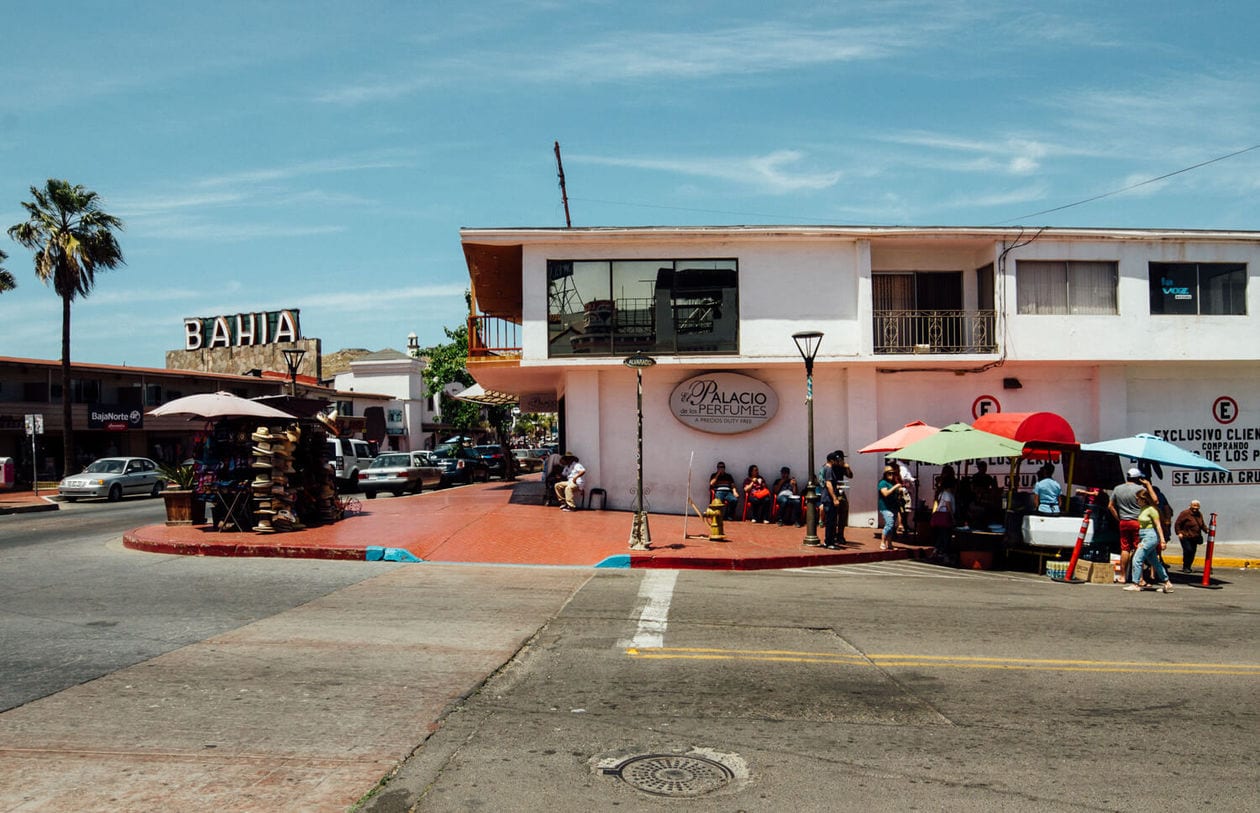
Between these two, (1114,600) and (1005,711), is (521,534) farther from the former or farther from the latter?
(1005,711)

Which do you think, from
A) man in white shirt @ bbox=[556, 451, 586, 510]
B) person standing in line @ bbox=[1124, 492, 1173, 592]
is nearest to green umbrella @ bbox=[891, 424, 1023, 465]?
person standing in line @ bbox=[1124, 492, 1173, 592]

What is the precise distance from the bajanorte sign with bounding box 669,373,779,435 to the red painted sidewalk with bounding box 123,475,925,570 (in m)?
2.36

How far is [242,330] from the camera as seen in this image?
6750 centimetres

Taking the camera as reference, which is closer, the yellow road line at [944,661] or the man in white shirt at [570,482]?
the yellow road line at [944,661]

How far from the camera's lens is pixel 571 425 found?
20.8 metres

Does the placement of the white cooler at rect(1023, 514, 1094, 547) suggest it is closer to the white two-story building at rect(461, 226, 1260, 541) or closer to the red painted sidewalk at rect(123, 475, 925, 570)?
the red painted sidewalk at rect(123, 475, 925, 570)

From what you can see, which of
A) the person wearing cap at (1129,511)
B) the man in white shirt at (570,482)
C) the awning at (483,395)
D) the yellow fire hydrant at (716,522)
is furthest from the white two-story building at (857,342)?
the person wearing cap at (1129,511)

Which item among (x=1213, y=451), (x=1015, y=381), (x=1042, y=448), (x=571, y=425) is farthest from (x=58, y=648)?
(x=1213, y=451)

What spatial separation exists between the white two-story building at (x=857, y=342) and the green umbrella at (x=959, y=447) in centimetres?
478

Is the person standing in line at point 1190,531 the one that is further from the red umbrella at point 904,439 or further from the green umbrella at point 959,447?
the red umbrella at point 904,439

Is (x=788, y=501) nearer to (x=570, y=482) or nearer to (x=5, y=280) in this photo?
(x=570, y=482)

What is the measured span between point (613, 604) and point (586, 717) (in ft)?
14.4

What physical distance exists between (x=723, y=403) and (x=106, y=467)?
23.1 m

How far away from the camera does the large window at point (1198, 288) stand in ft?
69.1
